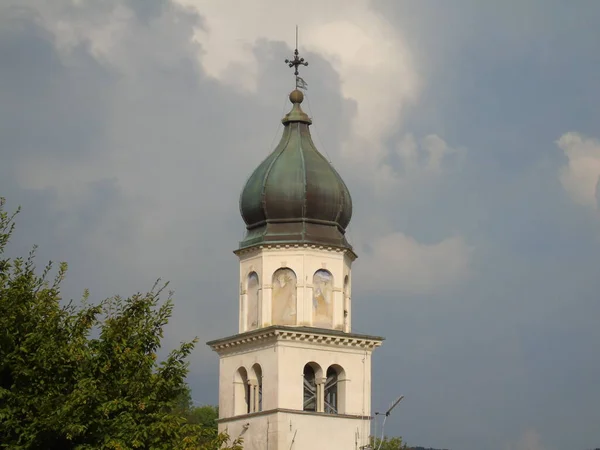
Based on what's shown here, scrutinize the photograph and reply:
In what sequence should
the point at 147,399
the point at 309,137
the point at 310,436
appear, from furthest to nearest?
the point at 309,137 → the point at 310,436 → the point at 147,399

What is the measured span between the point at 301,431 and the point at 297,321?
12.8 feet

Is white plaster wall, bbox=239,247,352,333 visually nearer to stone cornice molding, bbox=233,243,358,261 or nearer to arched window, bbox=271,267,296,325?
stone cornice molding, bbox=233,243,358,261

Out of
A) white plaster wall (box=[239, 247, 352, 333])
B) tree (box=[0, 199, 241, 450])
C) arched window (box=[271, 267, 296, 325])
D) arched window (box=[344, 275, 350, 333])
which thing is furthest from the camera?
arched window (box=[344, 275, 350, 333])

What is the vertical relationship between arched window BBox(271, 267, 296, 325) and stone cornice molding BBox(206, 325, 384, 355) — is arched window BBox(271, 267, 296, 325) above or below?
above

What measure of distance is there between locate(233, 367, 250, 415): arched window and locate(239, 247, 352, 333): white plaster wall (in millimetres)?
1597

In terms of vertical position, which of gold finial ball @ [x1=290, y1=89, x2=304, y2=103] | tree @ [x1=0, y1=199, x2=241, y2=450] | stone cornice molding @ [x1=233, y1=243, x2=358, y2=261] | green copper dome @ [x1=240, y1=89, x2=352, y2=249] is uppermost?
gold finial ball @ [x1=290, y1=89, x2=304, y2=103]

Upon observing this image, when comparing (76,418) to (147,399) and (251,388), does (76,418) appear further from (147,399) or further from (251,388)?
(251,388)

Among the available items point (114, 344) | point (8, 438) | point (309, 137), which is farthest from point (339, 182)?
point (8, 438)

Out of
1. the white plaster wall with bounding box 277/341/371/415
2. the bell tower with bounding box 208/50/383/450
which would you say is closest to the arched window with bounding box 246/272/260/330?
the bell tower with bounding box 208/50/383/450

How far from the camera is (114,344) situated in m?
44.0

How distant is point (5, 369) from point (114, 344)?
3.17 m

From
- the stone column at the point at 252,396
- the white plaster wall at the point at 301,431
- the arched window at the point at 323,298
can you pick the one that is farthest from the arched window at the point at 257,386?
the arched window at the point at 323,298

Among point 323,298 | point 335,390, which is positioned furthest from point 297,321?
point 335,390

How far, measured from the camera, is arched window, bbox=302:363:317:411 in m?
58.9
